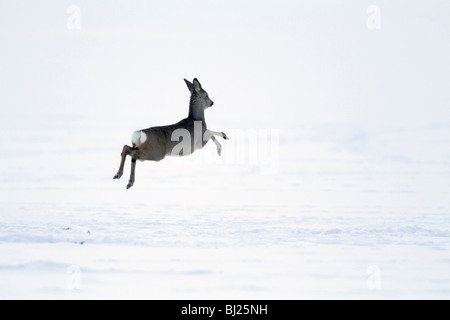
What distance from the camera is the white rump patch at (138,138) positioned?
31.8ft

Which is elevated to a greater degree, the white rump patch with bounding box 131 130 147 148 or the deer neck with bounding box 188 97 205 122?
the deer neck with bounding box 188 97 205 122

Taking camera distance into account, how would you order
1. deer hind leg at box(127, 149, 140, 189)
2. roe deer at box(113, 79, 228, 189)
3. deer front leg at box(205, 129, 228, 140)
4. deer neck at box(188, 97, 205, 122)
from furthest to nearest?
1. deer neck at box(188, 97, 205, 122)
2. deer front leg at box(205, 129, 228, 140)
3. roe deer at box(113, 79, 228, 189)
4. deer hind leg at box(127, 149, 140, 189)

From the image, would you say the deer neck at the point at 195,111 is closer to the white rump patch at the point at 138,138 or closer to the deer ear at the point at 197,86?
the deer ear at the point at 197,86

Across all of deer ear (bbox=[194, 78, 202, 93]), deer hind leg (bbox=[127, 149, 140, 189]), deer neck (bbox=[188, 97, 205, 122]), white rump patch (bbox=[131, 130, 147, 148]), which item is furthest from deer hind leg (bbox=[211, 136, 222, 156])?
deer hind leg (bbox=[127, 149, 140, 189])

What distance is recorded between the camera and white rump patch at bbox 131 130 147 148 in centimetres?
970

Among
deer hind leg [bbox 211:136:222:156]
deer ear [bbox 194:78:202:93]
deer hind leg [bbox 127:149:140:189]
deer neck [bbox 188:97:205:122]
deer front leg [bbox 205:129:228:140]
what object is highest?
deer ear [bbox 194:78:202:93]

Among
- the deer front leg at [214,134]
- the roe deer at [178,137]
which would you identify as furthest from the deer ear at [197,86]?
the deer front leg at [214,134]

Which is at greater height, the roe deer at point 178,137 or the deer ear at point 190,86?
the deer ear at point 190,86

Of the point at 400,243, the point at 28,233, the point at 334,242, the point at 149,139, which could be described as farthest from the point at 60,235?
the point at 400,243

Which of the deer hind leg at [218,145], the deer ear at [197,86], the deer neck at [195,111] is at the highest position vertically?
the deer ear at [197,86]

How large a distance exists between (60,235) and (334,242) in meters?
3.51

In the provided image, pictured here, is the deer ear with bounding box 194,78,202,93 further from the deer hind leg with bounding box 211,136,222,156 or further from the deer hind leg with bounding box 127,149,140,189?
the deer hind leg with bounding box 127,149,140,189

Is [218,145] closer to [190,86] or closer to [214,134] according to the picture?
[214,134]

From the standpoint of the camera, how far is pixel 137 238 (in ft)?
34.8
